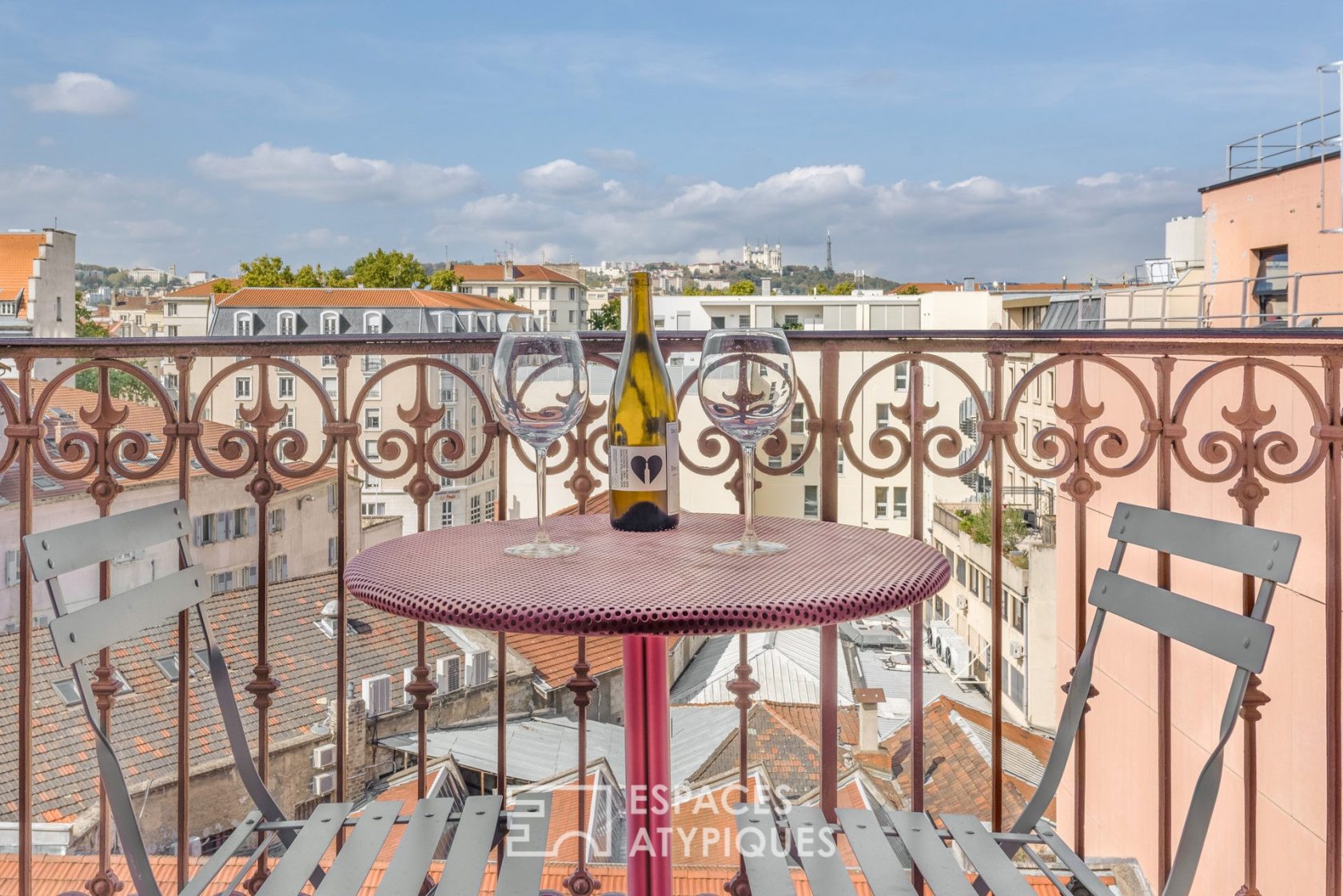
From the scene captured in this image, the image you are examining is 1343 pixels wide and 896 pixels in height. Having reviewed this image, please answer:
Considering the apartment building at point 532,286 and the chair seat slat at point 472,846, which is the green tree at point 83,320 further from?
the chair seat slat at point 472,846

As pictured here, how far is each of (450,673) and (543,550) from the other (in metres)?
14.9

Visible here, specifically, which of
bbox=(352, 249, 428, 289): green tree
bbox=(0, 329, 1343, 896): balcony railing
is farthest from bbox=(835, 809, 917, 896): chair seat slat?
bbox=(352, 249, 428, 289): green tree

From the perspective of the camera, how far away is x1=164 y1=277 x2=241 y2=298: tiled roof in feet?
110

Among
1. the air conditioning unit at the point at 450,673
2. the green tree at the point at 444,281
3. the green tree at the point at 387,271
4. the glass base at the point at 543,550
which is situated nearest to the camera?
the glass base at the point at 543,550

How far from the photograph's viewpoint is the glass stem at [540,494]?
1.18 metres

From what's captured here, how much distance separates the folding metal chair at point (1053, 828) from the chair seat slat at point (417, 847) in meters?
0.37

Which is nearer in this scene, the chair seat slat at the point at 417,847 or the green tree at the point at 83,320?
the chair seat slat at the point at 417,847

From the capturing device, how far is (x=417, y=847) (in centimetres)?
115

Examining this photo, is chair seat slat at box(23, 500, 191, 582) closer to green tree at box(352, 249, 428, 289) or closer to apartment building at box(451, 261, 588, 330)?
green tree at box(352, 249, 428, 289)

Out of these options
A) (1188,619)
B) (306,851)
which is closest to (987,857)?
(1188,619)

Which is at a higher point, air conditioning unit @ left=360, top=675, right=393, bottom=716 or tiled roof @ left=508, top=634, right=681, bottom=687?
tiled roof @ left=508, top=634, right=681, bottom=687

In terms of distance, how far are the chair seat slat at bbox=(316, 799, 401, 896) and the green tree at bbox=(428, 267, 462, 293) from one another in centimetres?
3643

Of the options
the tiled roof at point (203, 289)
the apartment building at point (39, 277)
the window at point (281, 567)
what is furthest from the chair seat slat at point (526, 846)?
the tiled roof at point (203, 289)

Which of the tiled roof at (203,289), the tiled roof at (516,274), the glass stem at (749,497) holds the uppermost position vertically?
the tiled roof at (516,274)
